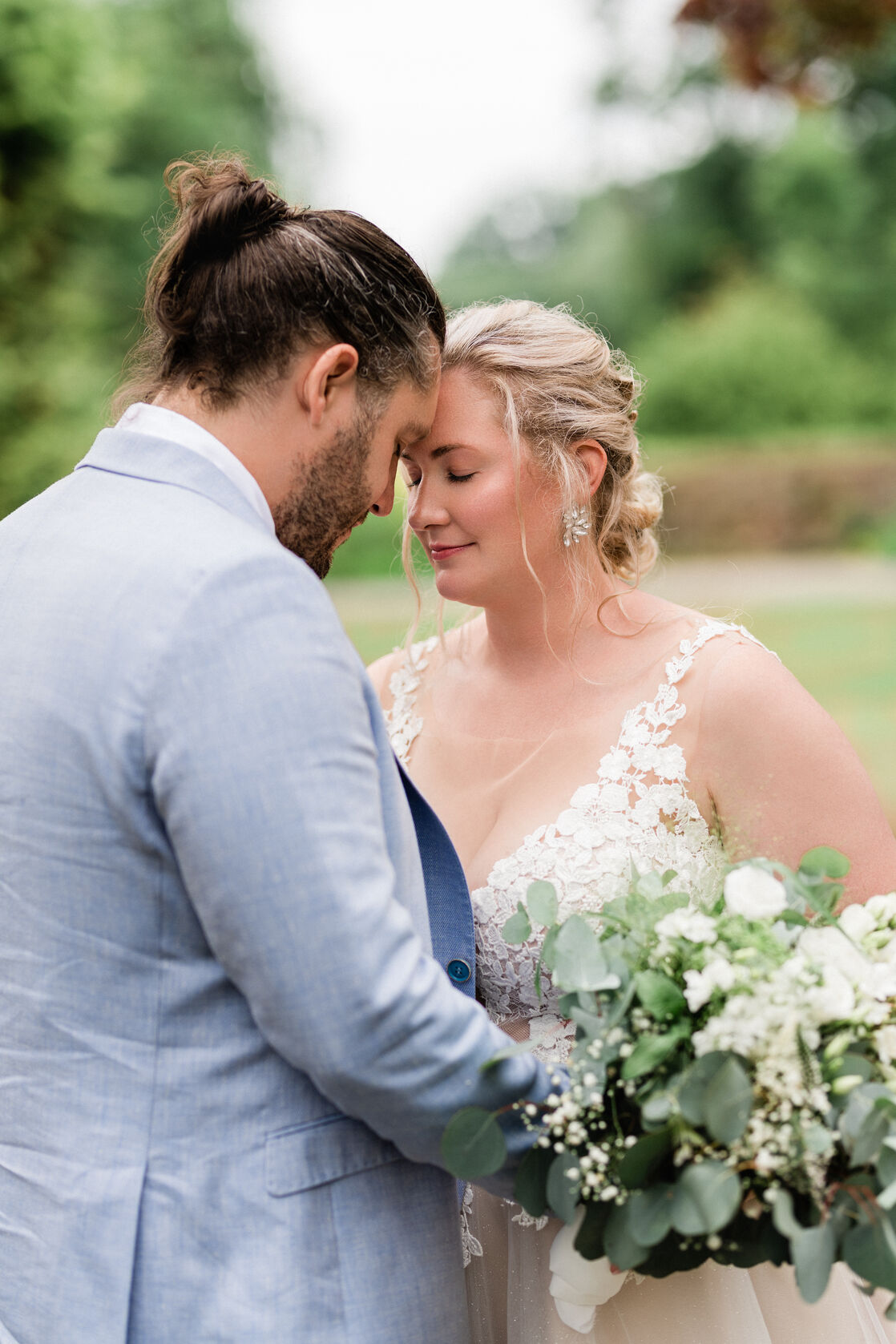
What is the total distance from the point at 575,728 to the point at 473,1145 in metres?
1.25

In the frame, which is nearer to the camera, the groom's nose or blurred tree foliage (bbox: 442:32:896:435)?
the groom's nose

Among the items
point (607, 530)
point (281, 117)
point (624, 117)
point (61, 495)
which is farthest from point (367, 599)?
point (624, 117)

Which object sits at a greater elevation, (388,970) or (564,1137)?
(388,970)

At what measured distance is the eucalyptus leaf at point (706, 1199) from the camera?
151 cm

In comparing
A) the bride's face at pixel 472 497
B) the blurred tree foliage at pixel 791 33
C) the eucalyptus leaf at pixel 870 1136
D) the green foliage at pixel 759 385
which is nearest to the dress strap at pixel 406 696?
the bride's face at pixel 472 497

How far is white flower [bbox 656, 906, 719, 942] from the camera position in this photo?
1.64 m

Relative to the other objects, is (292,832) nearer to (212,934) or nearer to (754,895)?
(212,934)

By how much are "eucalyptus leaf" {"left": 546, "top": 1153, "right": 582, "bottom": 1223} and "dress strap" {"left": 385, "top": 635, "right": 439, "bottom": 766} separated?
1414mm

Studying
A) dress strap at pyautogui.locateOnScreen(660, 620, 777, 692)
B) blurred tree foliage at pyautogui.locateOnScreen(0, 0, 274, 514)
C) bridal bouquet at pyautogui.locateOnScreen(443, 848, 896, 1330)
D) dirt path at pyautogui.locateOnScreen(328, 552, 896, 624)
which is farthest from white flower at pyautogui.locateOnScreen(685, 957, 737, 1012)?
dirt path at pyautogui.locateOnScreen(328, 552, 896, 624)

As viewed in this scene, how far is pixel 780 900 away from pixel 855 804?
2.63 ft

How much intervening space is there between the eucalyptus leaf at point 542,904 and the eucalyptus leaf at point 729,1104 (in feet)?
1.23

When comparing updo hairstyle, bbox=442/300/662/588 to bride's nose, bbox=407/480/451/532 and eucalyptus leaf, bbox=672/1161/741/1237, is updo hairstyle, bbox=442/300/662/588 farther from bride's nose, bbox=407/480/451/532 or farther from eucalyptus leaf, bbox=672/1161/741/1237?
eucalyptus leaf, bbox=672/1161/741/1237

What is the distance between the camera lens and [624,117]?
33375 millimetres

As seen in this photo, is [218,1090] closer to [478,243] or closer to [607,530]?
[607,530]
